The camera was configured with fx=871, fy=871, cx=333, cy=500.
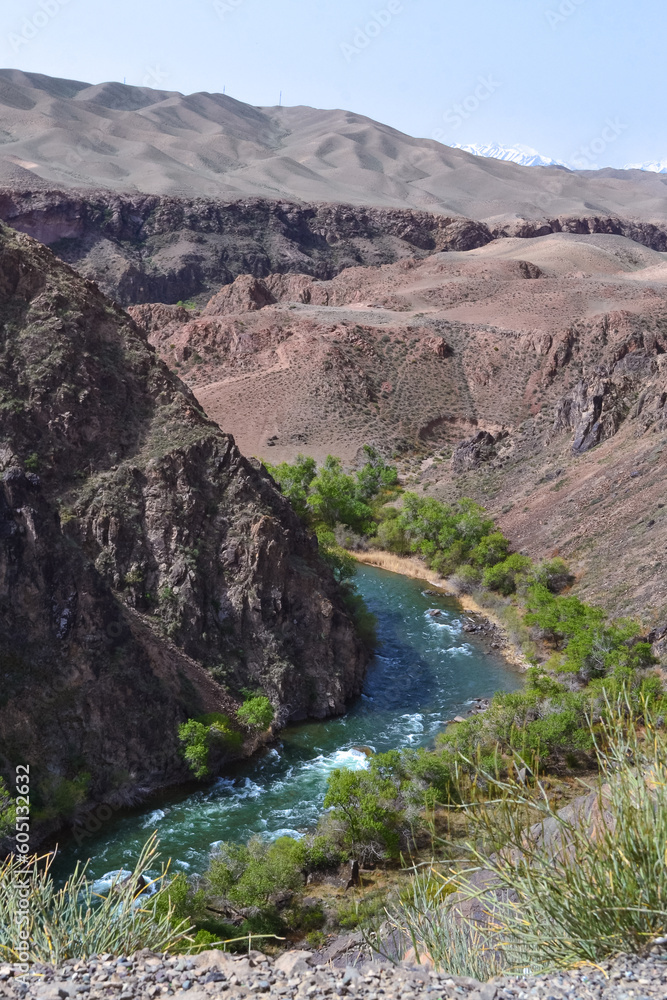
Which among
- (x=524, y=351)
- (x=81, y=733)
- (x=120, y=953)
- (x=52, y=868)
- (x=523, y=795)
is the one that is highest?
(x=524, y=351)

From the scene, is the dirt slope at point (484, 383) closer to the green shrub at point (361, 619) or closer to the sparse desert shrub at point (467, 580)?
the sparse desert shrub at point (467, 580)

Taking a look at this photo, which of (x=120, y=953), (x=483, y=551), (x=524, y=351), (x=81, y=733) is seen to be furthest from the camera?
(x=524, y=351)

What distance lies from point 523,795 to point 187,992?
4.74 meters

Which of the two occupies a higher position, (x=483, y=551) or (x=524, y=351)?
(x=524, y=351)

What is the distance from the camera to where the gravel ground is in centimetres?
884

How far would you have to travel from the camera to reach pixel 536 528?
56.1 metres

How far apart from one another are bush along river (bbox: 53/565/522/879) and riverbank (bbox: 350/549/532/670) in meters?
0.78

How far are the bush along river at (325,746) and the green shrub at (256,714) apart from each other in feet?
3.26

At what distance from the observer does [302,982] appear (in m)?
10.5

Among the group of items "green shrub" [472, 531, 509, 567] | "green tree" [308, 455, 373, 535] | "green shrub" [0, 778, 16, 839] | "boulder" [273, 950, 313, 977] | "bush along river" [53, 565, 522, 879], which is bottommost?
"bush along river" [53, 565, 522, 879]

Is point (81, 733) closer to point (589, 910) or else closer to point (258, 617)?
point (258, 617)

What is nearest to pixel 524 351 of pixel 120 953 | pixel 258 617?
pixel 258 617

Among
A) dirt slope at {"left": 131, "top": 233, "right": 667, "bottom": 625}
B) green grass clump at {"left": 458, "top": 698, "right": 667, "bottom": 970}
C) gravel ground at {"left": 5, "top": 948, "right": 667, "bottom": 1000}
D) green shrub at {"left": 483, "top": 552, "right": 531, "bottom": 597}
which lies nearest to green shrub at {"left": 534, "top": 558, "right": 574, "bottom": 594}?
dirt slope at {"left": 131, "top": 233, "right": 667, "bottom": 625}

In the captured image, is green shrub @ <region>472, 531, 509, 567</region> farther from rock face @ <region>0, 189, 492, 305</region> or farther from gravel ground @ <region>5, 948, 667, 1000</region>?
rock face @ <region>0, 189, 492, 305</region>
